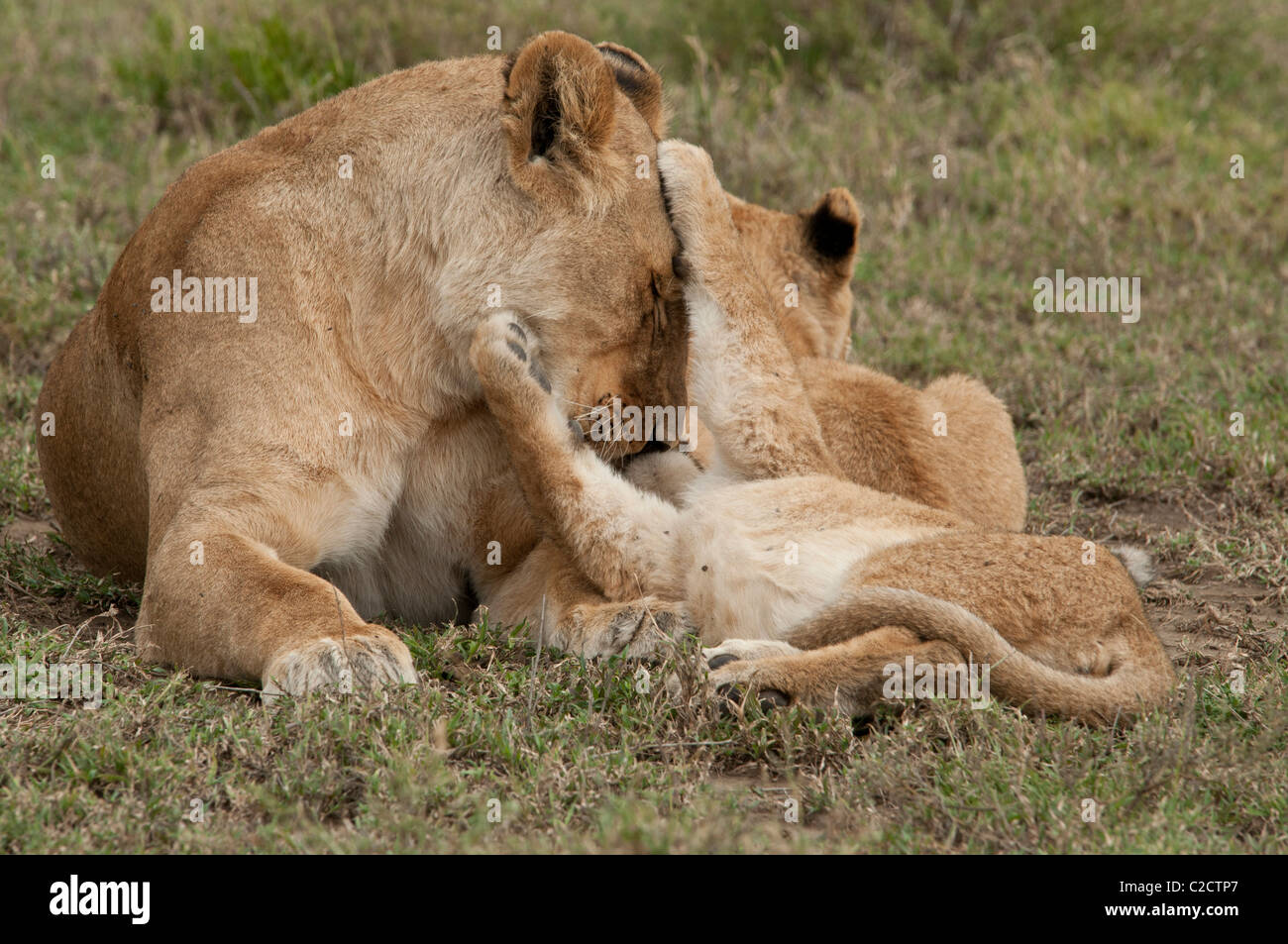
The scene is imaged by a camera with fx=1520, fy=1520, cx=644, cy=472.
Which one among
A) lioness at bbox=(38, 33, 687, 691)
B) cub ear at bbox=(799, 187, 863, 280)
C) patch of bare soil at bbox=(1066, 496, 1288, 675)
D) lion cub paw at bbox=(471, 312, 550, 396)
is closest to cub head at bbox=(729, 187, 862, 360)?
cub ear at bbox=(799, 187, 863, 280)

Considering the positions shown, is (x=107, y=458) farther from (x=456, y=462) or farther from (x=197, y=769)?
(x=197, y=769)

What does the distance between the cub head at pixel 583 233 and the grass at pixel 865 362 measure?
705 millimetres

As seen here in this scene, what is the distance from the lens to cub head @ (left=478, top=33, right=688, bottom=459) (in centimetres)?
350

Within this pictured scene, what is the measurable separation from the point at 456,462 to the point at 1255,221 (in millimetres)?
4563

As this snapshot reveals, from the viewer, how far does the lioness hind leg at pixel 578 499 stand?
140 inches

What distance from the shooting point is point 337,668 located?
9.57 feet

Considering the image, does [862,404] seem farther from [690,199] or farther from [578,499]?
[578,499]

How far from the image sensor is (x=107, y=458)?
12.8ft

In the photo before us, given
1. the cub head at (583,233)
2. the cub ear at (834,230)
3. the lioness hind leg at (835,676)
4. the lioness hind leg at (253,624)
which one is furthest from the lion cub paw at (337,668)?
the cub ear at (834,230)

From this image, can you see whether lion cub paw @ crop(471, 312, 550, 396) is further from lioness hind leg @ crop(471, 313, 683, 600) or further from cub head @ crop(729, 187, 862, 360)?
cub head @ crop(729, 187, 862, 360)

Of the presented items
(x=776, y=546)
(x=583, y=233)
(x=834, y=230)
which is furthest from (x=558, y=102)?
(x=834, y=230)

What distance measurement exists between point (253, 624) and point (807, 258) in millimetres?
2339

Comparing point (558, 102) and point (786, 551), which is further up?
point (558, 102)
